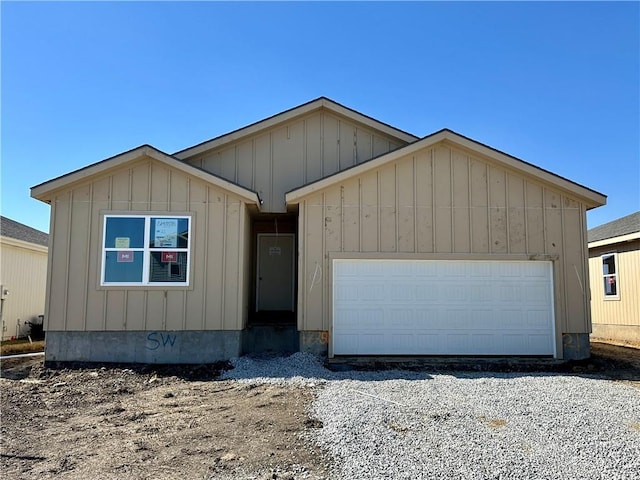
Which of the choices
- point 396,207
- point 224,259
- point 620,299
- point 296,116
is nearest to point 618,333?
point 620,299

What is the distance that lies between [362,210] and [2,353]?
938 cm

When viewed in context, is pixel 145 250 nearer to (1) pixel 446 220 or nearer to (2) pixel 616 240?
(1) pixel 446 220

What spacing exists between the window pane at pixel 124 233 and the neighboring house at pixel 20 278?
7.37 m

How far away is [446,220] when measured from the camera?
404 inches

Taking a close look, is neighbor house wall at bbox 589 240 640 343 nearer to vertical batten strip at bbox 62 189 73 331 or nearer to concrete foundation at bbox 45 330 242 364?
concrete foundation at bbox 45 330 242 364

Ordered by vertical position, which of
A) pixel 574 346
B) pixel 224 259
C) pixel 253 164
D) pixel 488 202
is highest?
pixel 253 164

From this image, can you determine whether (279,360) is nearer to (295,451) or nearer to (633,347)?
(295,451)

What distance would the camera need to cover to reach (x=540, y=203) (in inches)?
409

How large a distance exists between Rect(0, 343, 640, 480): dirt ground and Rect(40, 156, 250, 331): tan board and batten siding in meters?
0.98

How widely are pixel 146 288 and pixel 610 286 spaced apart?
1453 centimetres

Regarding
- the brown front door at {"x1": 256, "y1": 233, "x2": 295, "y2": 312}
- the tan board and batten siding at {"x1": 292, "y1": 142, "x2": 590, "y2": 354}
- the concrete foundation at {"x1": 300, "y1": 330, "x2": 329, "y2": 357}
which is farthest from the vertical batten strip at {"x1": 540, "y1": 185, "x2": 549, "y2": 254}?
the brown front door at {"x1": 256, "y1": 233, "x2": 295, "y2": 312}

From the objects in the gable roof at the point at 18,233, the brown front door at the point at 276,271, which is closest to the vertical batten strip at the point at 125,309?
the brown front door at the point at 276,271

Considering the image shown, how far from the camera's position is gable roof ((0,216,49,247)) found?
51.7 feet

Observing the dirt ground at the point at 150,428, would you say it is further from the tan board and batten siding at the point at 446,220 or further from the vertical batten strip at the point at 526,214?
the vertical batten strip at the point at 526,214
